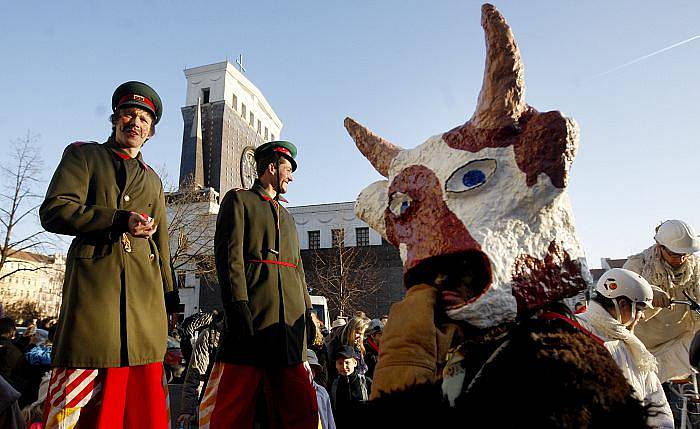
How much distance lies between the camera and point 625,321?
3.15m

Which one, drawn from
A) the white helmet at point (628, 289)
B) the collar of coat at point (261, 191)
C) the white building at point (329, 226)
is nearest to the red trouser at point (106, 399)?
the collar of coat at point (261, 191)

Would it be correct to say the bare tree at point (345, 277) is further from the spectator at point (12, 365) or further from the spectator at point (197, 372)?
the spectator at point (12, 365)

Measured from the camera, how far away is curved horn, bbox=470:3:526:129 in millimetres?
1394

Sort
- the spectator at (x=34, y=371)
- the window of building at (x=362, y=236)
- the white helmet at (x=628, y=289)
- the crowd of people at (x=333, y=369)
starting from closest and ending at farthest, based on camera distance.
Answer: the white helmet at (x=628, y=289) < the crowd of people at (x=333, y=369) < the spectator at (x=34, y=371) < the window of building at (x=362, y=236)

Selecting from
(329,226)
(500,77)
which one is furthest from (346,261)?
(500,77)

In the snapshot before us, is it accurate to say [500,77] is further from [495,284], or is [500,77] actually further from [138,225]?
[138,225]

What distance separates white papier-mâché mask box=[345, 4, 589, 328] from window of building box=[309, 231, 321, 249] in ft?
102

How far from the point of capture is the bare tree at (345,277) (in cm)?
2794

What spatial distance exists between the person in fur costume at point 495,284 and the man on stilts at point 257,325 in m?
1.15

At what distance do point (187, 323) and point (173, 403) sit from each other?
5.71ft

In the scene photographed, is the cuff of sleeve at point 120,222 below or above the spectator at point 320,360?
above

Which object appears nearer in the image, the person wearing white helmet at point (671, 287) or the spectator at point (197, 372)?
the person wearing white helmet at point (671, 287)

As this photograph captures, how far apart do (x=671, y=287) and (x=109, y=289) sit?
4056mm

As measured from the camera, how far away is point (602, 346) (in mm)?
1303
